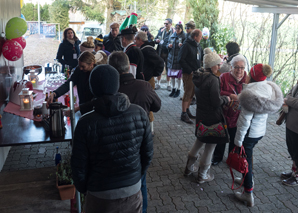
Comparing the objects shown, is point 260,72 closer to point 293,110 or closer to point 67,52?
point 293,110

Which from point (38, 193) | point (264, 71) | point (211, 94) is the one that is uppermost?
point (264, 71)

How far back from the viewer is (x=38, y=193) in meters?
3.13

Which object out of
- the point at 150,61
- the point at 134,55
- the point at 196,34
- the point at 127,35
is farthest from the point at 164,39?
the point at 134,55

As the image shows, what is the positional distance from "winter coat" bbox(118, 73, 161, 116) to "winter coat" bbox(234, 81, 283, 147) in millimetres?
1051

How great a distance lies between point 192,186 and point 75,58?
4.36 meters

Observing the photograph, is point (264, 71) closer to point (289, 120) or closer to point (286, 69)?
point (289, 120)

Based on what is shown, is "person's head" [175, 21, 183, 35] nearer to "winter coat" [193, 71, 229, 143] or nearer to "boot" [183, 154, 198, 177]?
"winter coat" [193, 71, 229, 143]

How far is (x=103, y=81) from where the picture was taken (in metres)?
2.00

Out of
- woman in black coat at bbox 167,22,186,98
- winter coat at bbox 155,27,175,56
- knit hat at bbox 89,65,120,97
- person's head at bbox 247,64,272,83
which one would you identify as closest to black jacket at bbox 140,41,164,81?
person's head at bbox 247,64,272,83

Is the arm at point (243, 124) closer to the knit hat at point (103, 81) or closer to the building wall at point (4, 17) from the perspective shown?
the knit hat at point (103, 81)

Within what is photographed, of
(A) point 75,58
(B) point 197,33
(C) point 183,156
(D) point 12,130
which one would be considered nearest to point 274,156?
(C) point 183,156

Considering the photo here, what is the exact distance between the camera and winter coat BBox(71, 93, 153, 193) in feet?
6.57

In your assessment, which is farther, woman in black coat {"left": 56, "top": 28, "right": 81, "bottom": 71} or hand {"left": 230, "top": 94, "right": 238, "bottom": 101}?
woman in black coat {"left": 56, "top": 28, "right": 81, "bottom": 71}

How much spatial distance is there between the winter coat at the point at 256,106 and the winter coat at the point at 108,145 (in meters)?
1.55
